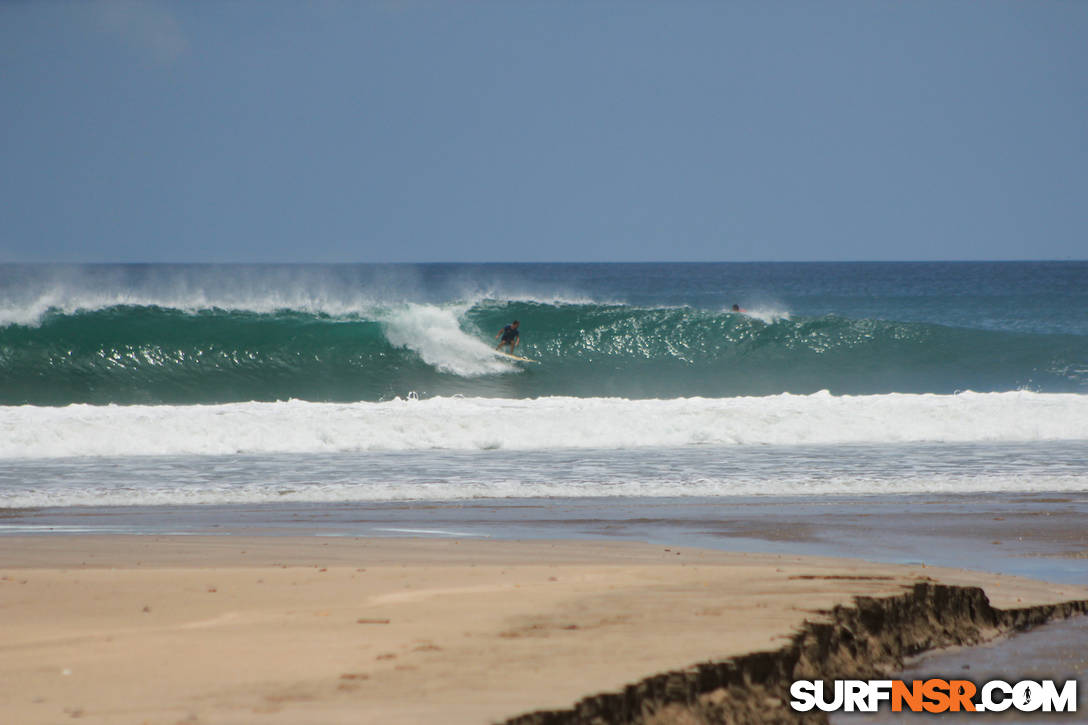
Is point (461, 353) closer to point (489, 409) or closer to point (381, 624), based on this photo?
point (489, 409)

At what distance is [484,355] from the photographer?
23453mm

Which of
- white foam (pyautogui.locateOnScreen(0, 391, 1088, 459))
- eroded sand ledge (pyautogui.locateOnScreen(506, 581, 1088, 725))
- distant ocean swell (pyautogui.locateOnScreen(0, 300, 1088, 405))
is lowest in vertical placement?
eroded sand ledge (pyautogui.locateOnScreen(506, 581, 1088, 725))

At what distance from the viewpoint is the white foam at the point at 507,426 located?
1275 cm

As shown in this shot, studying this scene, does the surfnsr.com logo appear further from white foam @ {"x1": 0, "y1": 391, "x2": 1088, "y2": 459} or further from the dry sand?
white foam @ {"x1": 0, "y1": 391, "x2": 1088, "y2": 459}

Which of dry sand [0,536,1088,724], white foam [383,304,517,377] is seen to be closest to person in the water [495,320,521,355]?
white foam [383,304,517,377]

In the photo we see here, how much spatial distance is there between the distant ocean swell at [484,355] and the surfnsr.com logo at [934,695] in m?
17.7

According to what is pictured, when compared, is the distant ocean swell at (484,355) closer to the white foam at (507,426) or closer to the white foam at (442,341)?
the white foam at (442,341)

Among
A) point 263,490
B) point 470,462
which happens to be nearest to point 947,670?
point 263,490

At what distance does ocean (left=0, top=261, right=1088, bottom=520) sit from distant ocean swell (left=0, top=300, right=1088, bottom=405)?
0.06m

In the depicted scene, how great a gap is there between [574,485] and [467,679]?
6.62m

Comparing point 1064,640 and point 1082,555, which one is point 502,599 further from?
point 1082,555

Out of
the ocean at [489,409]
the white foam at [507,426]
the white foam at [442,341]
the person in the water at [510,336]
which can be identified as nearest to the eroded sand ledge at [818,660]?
the ocean at [489,409]

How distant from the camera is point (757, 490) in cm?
957

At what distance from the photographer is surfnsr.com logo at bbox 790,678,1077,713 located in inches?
142
